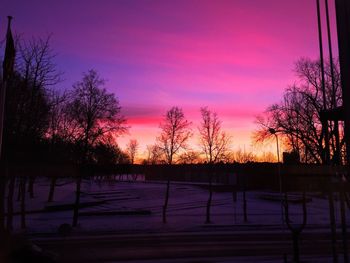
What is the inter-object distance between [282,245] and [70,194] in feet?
133

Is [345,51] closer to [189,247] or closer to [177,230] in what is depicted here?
[189,247]

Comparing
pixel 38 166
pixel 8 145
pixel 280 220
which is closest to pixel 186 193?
pixel 280 220

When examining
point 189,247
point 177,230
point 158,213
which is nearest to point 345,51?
point 189,247

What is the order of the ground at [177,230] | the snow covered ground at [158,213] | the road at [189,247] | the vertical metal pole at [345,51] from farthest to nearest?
the snow covered ground at [158,213] → the ground at [177,230] → the road at [189,247] → the vertical metal pole at [345,51]

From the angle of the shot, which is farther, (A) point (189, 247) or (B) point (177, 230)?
(B) point (177, 230)

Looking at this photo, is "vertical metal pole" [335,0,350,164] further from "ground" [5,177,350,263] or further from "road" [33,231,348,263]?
"road" [33,231,348,263]

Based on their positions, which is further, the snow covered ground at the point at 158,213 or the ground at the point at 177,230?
the snow covered ground at the point at 158,213

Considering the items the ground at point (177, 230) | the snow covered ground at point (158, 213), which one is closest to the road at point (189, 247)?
the ground at point (177, 230)

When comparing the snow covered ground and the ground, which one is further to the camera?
the snow covered ground

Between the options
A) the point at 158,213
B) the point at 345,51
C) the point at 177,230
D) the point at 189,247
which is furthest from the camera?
the point at 158,213

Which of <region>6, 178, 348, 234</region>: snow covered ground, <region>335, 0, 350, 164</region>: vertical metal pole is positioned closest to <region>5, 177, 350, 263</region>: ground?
<region>6, 178, 348, 234</region>: snow covered ground

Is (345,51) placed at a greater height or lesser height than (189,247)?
greater

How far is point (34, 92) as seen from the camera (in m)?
29.5

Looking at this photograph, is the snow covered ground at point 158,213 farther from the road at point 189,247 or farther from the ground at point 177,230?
the road at point 189,247
